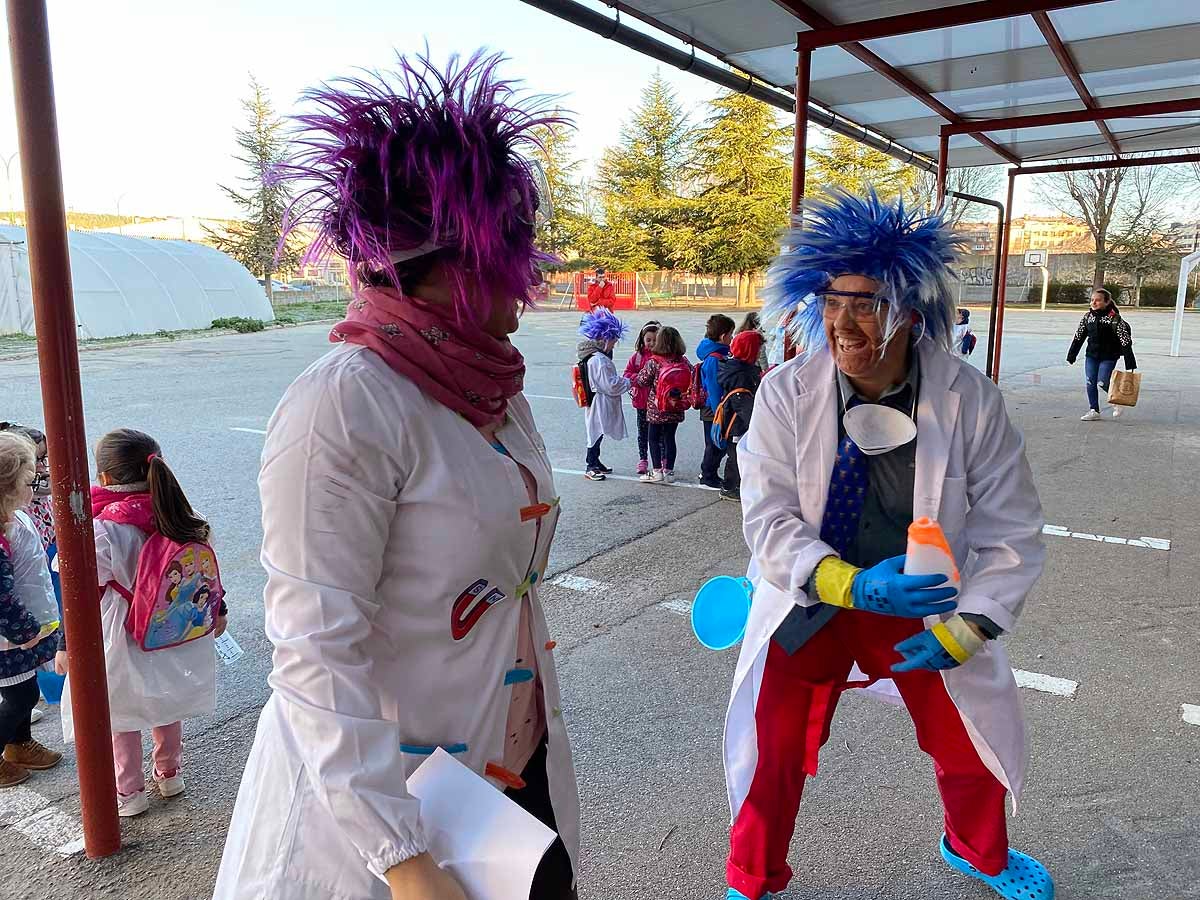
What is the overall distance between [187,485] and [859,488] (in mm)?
6569

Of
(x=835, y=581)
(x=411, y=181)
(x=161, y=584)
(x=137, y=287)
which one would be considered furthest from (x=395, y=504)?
(x=137, y=287)

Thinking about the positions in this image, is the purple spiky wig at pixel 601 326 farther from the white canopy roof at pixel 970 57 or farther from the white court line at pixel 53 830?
the white court line at pixel 53 830

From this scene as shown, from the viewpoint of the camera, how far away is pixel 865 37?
19.7 feet

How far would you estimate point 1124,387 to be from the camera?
436 inches

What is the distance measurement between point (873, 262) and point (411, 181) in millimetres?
1414

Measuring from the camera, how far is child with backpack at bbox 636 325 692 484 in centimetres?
750

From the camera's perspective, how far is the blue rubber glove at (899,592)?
1984 mm

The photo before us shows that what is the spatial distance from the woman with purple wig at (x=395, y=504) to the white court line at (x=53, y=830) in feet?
5.63

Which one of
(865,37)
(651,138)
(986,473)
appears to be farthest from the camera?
(651,138)

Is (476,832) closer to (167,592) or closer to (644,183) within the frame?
(167,592)

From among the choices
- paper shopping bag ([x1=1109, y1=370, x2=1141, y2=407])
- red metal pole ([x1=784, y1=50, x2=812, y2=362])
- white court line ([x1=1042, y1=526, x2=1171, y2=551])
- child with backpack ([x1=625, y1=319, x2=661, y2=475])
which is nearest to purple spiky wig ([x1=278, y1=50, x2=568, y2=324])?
red metal pole ([x1=784, y1=50, x2=812, y2=362])

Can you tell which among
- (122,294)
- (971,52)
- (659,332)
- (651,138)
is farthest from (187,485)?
(651,138)

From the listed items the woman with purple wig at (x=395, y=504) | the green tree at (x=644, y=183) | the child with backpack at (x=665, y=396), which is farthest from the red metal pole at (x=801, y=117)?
the green tree at (x=644, y=183)

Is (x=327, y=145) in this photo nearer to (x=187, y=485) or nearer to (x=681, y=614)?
(x=681, y=614)
